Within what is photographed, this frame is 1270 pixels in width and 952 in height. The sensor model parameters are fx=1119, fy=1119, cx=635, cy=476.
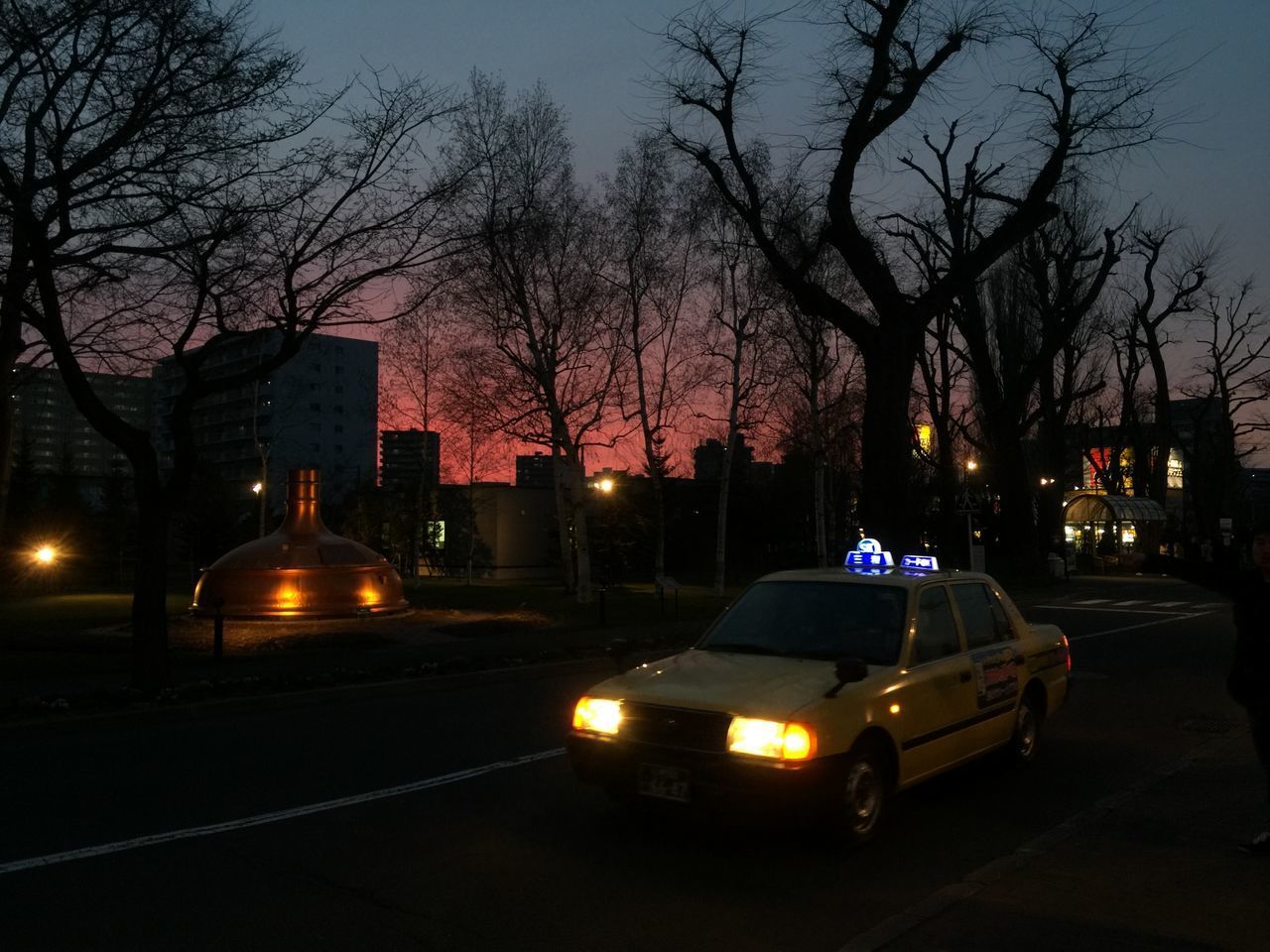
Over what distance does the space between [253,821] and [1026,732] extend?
5.60m

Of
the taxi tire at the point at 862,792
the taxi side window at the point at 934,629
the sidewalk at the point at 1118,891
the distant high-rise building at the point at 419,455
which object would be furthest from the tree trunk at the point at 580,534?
the taxi tire at the point at 862,792

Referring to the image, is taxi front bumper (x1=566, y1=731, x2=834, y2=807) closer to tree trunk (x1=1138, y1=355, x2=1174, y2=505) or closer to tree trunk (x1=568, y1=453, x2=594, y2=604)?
tree trunk (x1=568, y1=453, x2=594, y2=604)

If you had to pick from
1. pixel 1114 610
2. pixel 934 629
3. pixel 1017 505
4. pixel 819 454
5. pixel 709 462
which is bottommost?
pixel 1114 610

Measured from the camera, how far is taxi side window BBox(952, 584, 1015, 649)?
7.74 m

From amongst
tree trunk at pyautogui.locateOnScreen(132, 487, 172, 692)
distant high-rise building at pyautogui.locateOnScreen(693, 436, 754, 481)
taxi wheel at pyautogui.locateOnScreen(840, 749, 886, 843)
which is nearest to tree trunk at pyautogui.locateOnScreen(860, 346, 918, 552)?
tree trunk at pyautogui.locateOnScreen(132, 487, 172, 692)

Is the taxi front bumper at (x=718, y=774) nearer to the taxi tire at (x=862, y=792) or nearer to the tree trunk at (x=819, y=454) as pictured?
the taxi tire at (x=862, y=792)

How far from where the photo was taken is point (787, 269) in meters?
20.2

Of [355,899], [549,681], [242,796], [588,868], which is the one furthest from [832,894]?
[549,681]

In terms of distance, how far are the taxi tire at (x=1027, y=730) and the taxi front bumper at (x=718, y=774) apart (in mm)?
3084

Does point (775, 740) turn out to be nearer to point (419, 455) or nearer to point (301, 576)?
point (301, 576)

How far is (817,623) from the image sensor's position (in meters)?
7.15

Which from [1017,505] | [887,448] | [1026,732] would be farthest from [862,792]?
[1017,505]

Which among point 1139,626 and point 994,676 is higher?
point 994,676

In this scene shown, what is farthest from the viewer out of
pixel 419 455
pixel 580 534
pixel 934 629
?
pixel 419 455
